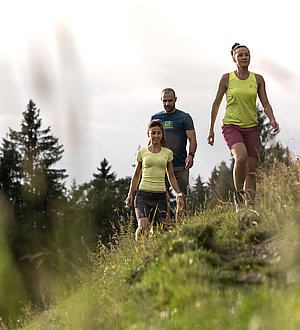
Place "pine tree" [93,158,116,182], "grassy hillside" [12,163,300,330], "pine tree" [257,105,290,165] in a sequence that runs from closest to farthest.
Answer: "grassy hillside" [12,163,300,330], "pine tree" [257,105,290,165], "pine tree" [93,158,116,182]

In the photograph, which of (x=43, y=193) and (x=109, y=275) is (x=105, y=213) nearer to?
(x=43, y=193)

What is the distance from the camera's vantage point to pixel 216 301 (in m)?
3.36

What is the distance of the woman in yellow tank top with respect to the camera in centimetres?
699

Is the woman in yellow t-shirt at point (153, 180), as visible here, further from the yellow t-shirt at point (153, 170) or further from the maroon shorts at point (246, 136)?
the maroon shorts at point (246, 136)

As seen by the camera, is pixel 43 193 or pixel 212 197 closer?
pixel 212 197

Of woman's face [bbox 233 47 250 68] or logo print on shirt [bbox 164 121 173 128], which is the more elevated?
woman's face [bbox 233 47 250 68]

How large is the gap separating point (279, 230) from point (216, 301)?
1.30m

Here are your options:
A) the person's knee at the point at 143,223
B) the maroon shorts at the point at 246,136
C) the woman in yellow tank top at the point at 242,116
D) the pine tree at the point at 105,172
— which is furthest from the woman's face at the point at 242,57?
the pine tree at the point at 105,172

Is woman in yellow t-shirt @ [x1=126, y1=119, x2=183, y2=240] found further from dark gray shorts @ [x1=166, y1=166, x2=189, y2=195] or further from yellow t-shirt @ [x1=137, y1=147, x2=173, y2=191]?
dark gray shorts @ [x1=166, y1=166, x2=189, y2=195]

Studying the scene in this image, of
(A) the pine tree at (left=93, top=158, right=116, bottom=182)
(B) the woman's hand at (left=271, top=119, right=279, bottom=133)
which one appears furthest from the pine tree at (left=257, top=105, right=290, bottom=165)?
(A) the pine tree at (left=93, top=158, right=116, bottom=182)

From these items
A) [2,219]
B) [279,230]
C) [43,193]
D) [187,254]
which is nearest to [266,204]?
[279,230]

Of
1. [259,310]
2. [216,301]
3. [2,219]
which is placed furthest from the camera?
[2,219]

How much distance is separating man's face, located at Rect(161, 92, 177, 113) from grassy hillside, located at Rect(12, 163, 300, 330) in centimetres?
304

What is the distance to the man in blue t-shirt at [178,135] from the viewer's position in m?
8.02
